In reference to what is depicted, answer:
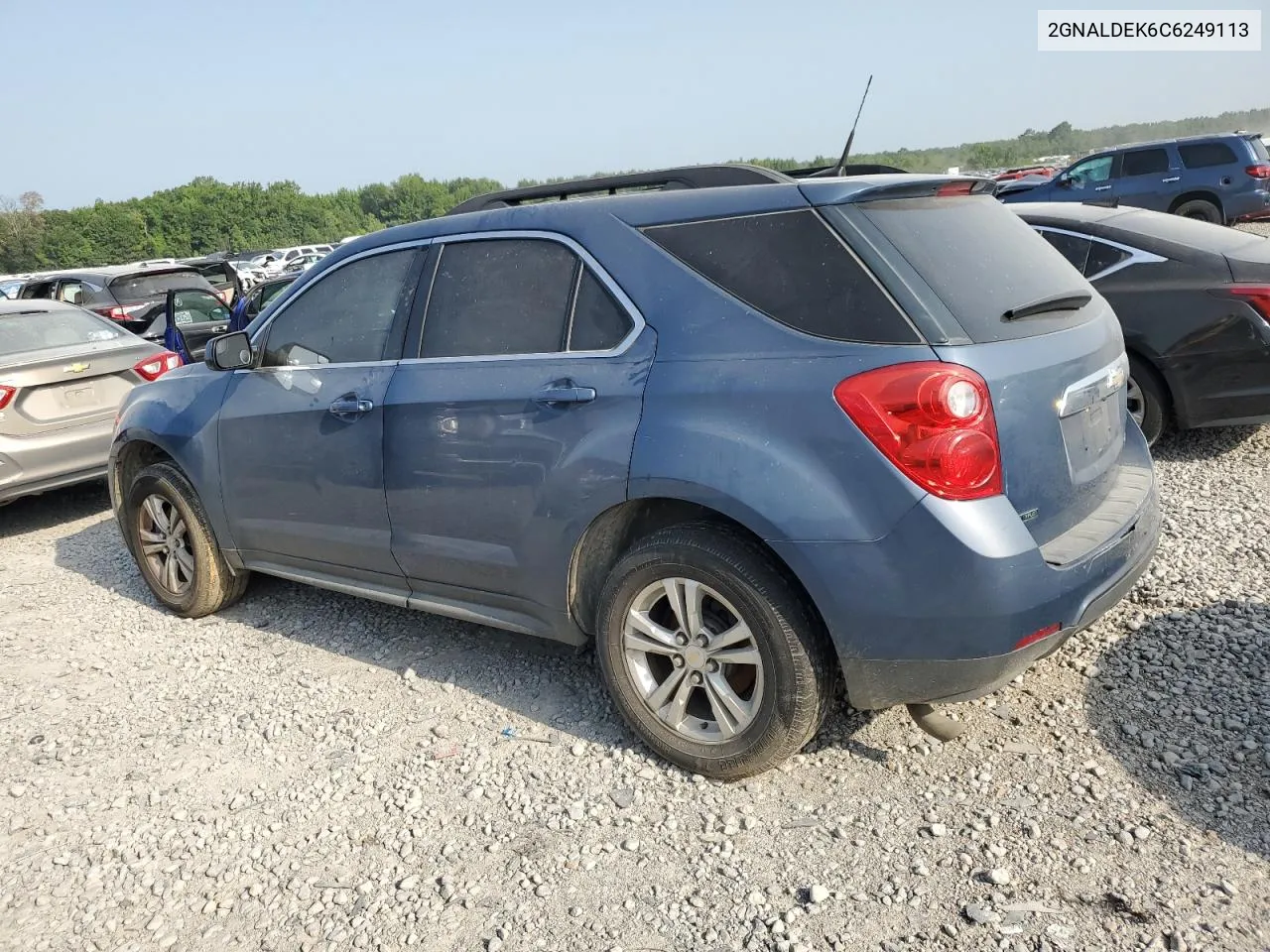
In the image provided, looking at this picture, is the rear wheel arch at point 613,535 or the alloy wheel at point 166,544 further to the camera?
the alloy wheel at point 166,544

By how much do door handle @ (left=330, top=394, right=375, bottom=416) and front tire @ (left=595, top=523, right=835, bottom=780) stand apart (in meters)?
1.28

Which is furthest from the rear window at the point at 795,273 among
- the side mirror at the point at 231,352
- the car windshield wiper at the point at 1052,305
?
the side mirror at the point at 231,352

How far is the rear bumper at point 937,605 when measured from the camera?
101 inches

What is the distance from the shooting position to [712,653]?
9.78 ft

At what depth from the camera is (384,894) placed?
274 cm

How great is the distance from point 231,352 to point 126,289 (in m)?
9.73

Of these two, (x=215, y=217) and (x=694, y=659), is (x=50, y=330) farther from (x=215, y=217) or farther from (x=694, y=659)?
(x=215, y=217)

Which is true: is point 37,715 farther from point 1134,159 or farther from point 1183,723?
point 1134,159

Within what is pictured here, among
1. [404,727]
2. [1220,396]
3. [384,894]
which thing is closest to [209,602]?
[404,727]

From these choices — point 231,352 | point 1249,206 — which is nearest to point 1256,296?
point 231,352

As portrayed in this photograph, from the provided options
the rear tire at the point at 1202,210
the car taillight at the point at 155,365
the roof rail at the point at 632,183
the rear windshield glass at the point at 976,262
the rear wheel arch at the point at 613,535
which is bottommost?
the rear tire at the point at 1202,210

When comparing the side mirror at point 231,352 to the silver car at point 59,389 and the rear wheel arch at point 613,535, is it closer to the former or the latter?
the rear wheel arch at point 613,535

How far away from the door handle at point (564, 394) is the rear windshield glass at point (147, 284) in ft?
34.5

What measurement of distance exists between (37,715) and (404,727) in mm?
1658
